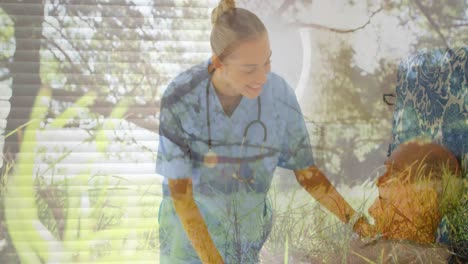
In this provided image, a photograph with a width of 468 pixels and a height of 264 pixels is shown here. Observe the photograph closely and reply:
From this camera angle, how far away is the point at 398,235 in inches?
61.2

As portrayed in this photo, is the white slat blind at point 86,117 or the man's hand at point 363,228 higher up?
the white slat blind at point 86,117

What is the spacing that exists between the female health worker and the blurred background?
0.03 meters

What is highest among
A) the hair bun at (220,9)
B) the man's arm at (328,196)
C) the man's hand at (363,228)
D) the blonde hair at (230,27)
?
the hair bun at (220,9)

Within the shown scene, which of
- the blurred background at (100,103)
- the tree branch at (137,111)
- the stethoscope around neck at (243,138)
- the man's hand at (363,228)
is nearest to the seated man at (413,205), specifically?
the man's hand at (363,228)

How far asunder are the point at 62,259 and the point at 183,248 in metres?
0.34

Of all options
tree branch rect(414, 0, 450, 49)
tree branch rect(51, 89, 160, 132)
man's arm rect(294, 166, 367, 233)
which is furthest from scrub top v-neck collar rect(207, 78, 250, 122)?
tree branch rect(414, 0, 450, 49)

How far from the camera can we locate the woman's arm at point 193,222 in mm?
1492

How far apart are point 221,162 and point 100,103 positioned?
1.22 ft

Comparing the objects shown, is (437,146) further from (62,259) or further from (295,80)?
(62,259)

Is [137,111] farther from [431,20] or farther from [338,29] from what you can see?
[431,20]

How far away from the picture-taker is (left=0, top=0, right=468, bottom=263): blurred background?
150 cm

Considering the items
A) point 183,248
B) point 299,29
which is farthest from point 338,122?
point 183,248

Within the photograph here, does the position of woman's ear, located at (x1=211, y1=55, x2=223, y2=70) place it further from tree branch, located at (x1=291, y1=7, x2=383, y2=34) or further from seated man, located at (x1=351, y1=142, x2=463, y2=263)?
seated man, located at (x1=351, y1=142, x2=463, y2=263)

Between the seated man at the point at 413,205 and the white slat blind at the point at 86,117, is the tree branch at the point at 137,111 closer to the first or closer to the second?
the white slat blind at the point at 86,117
